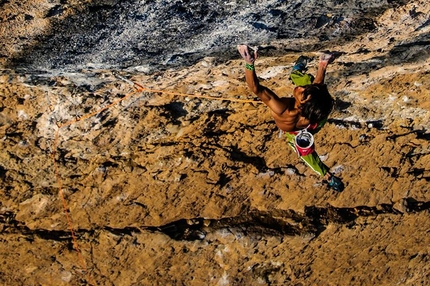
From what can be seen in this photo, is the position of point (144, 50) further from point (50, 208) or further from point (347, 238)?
point (347, 238)

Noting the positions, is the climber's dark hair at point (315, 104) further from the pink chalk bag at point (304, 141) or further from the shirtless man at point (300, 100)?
the pink chalk bag at point (304, 141)

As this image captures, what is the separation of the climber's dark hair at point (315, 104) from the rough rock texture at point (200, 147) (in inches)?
16.3

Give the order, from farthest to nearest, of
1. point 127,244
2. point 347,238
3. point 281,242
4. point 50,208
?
point 347,238, point 281,242, point 127,244, point 50,208

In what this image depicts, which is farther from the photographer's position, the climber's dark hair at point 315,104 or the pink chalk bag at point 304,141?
the pink chalk bag at point 304,141

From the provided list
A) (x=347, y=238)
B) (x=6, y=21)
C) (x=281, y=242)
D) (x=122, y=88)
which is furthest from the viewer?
(x=347, y=238)

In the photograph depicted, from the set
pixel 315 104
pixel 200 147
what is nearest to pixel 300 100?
pixel 315 104

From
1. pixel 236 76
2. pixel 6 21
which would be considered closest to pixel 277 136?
pixel 236 76

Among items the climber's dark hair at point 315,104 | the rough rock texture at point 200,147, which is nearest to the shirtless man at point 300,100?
the climber's dark hair at point 315,104

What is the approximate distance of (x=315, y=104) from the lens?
10.5 ft

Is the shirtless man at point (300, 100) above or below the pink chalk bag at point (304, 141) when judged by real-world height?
above

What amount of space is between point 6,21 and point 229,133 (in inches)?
95.5

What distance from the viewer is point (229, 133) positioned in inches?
187

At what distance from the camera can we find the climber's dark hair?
10.5 feet

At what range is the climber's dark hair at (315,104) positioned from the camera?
10.5 feet
